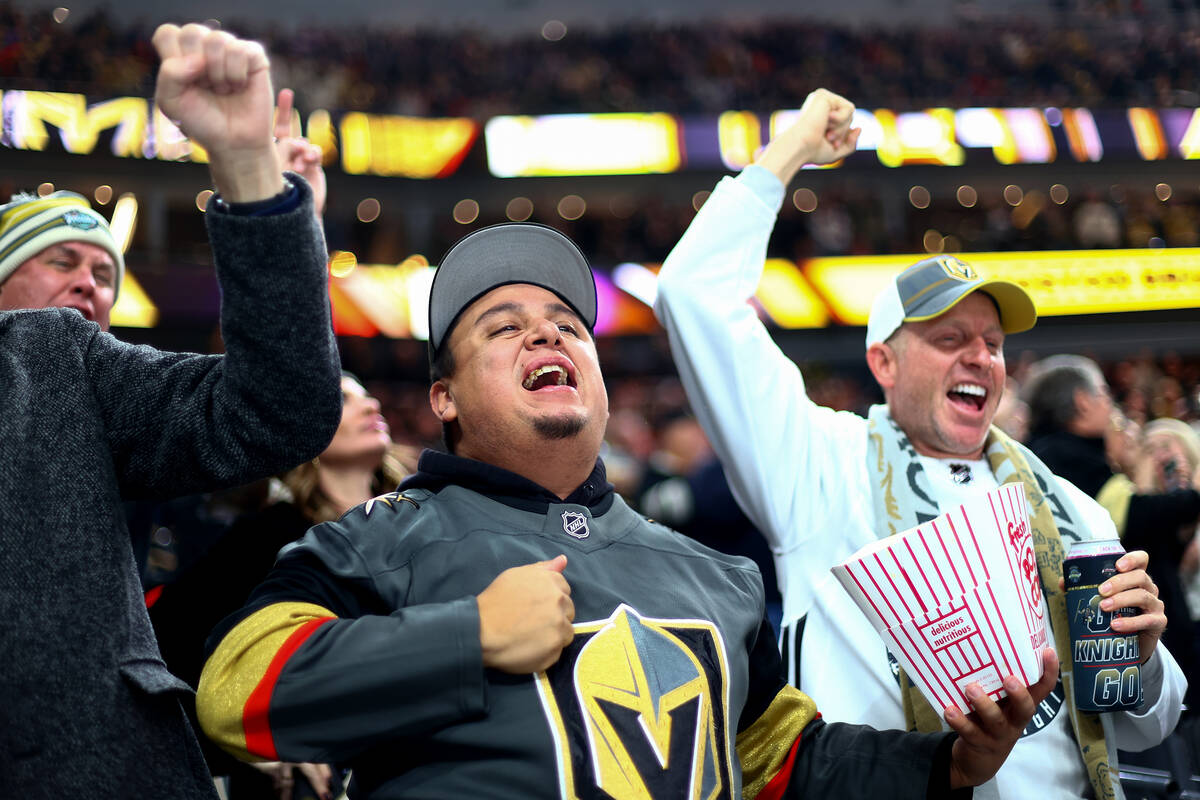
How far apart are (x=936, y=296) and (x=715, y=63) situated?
19971 mm

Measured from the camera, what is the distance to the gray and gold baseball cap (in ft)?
8.31

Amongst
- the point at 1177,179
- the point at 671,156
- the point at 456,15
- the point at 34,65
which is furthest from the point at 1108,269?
the point at 34,65

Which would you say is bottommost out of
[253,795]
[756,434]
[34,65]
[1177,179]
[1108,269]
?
[253,795]

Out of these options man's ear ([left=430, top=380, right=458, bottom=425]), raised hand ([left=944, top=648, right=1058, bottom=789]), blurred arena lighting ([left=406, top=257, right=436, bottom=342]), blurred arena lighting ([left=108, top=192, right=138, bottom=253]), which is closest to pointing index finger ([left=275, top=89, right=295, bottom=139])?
man's ear ([left=430, top=380, right=458, bottom=425])

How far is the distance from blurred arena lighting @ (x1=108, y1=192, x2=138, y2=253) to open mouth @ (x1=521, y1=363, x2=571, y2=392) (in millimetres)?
15542

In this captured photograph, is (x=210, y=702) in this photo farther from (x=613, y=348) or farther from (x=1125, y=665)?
(x=613, y=348)

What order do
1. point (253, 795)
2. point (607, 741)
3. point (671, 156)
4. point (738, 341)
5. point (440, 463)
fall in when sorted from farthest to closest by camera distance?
point (671, 156)
point (253, 795)
point (738, 341)
point (440, 463)
point (607, 741)

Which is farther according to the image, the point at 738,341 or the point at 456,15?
the point at 456,15

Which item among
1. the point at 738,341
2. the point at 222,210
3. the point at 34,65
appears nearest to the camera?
the point at 222,210

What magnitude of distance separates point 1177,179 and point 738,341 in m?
19.3

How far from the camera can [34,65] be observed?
50.9 ft

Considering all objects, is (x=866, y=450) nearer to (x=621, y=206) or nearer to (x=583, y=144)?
(x=583, y=144)

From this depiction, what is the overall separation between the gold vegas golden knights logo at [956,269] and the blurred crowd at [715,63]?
52.6ft

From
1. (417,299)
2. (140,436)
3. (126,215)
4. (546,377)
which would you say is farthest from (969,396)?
(126,215)
